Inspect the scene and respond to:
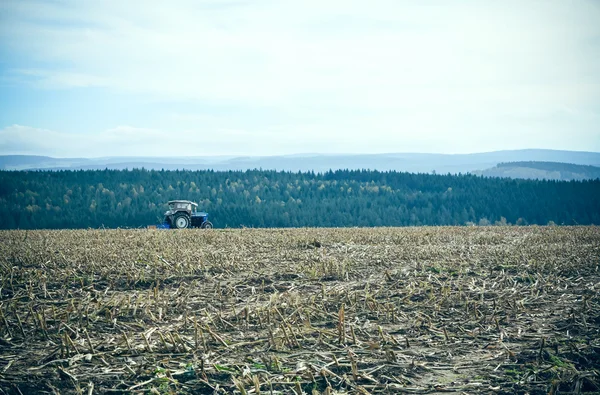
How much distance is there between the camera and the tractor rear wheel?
120ft

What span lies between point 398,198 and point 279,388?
12634 cm

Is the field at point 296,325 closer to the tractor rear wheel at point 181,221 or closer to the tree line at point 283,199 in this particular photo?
the tractor rear wheel at point 181,221

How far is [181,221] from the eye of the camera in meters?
36.7

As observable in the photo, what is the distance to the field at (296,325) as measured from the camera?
512cm

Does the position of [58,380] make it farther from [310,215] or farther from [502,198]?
[502,198]

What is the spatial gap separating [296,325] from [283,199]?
115 m

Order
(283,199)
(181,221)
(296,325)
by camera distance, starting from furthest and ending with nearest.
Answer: (283,199)
(181,221)
(296,325)

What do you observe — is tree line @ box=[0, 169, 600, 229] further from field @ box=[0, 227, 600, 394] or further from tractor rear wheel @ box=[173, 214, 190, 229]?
field @ box=[0, 227, 600, 394]

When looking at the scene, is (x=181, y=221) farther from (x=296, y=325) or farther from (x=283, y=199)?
(x=283, y=199)

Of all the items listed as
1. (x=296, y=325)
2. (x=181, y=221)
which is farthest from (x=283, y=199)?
(x=296, y=325)

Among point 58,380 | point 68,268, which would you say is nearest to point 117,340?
point 58,380

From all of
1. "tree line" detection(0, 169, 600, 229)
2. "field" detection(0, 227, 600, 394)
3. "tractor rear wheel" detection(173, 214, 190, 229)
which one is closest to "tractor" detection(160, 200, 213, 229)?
"tractor rear wheel" detection(173, 214, 190, 229)

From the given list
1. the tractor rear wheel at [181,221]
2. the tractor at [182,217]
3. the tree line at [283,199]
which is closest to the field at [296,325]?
the tractor rear wheel at [181,221]

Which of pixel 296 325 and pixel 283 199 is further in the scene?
pixel 283 199
